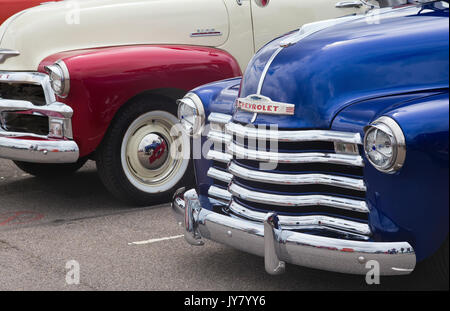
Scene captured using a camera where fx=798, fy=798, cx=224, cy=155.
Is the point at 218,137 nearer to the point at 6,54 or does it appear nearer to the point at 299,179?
the point at 299,179

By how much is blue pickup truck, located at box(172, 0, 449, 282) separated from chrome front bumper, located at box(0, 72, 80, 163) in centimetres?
165

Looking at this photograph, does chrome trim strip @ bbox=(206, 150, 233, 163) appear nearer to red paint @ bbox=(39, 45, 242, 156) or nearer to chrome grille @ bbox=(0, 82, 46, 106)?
red paint @ bbox=(39, 45, 242, 156)

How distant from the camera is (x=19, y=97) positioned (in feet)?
19.5

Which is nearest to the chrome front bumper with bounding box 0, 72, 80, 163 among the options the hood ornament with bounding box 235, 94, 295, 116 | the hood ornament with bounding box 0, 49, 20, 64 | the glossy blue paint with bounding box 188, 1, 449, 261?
the hood ornament with bounding box 0, 49, 20, 64

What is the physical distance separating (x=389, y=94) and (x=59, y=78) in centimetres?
270

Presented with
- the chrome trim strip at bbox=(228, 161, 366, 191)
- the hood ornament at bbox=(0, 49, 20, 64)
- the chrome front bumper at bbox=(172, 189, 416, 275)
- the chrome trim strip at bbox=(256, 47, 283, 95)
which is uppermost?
the chrome trim strip at bbox=(256, 47, 283, 95)

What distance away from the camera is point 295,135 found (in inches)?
148

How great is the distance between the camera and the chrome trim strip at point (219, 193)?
4346 mm

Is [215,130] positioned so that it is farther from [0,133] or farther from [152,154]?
[0,133]

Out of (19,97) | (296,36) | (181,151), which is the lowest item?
(181,151)

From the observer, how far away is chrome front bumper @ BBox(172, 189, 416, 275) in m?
3.50

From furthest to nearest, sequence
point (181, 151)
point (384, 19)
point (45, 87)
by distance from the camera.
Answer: point (181, 151), point (45, 87), point (384, 19)
